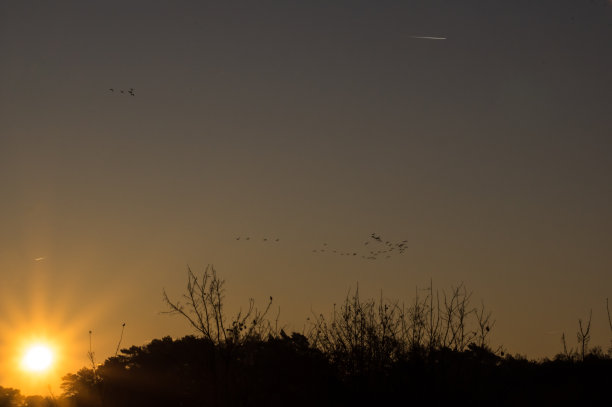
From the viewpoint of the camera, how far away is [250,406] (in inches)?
1486

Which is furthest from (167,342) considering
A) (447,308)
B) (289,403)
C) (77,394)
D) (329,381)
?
(447,308)

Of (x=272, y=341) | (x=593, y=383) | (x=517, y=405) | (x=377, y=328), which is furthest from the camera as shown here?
(x=272, y=341)

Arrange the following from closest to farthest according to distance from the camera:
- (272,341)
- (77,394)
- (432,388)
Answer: (432,388) < (272,341) < (77,394)

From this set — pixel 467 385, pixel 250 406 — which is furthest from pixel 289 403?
pixel 467 385

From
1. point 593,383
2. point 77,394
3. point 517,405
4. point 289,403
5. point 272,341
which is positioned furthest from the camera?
point 77,394

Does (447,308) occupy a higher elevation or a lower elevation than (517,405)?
higher

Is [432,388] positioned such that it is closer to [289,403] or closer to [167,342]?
[289,403]

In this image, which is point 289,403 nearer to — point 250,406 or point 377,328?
point 250,406

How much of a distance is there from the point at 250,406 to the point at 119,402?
479 inches

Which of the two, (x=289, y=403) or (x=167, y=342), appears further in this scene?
(x=167, y=342)

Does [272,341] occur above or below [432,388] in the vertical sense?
above

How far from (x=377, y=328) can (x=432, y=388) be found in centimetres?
375

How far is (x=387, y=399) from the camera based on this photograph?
2755 centimetres

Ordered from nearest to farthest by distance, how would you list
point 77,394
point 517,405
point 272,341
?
point 517,405
point 272,341
point 77,394
